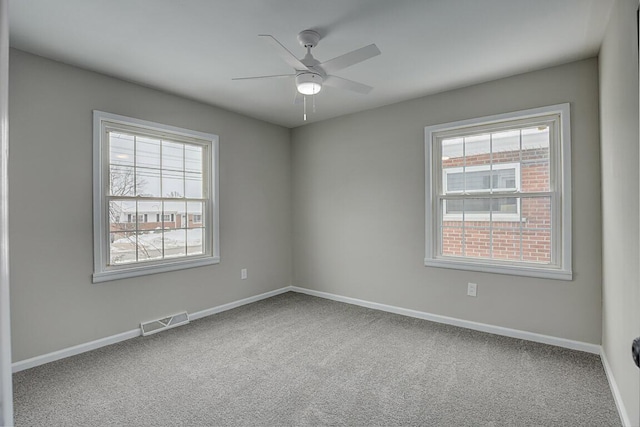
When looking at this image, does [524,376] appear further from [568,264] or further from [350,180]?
[350,180]

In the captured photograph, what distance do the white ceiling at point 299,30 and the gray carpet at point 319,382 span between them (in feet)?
8.32

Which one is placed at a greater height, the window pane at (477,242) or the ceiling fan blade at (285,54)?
the ceiling fan blade at (285,54)

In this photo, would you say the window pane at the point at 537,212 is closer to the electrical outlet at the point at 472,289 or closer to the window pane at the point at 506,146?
the window pane at the point at 506,146

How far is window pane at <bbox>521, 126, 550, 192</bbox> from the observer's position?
3.21 metres

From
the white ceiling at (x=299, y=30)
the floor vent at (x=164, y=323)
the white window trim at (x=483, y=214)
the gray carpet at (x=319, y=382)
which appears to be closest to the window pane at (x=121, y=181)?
the white ceiling at (x=299, y=30)

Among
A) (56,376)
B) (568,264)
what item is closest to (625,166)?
(568,264)

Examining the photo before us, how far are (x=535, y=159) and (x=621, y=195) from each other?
129 centimetres

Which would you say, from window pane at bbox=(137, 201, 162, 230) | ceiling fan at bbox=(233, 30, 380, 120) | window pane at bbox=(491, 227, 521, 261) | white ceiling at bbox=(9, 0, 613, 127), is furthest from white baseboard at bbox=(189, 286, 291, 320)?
window pane at bbox=(491, 227, 521, 261)

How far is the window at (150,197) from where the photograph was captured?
318 cm

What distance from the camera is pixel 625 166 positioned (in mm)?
1944

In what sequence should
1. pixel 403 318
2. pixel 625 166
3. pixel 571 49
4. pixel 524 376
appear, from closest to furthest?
pixel 625 166, pixel 524 376, pixel 571 49, pixel 403 318

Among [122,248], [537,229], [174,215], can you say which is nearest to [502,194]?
[537,229]

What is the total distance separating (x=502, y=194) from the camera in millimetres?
3412

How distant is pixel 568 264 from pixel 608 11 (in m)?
1.97
